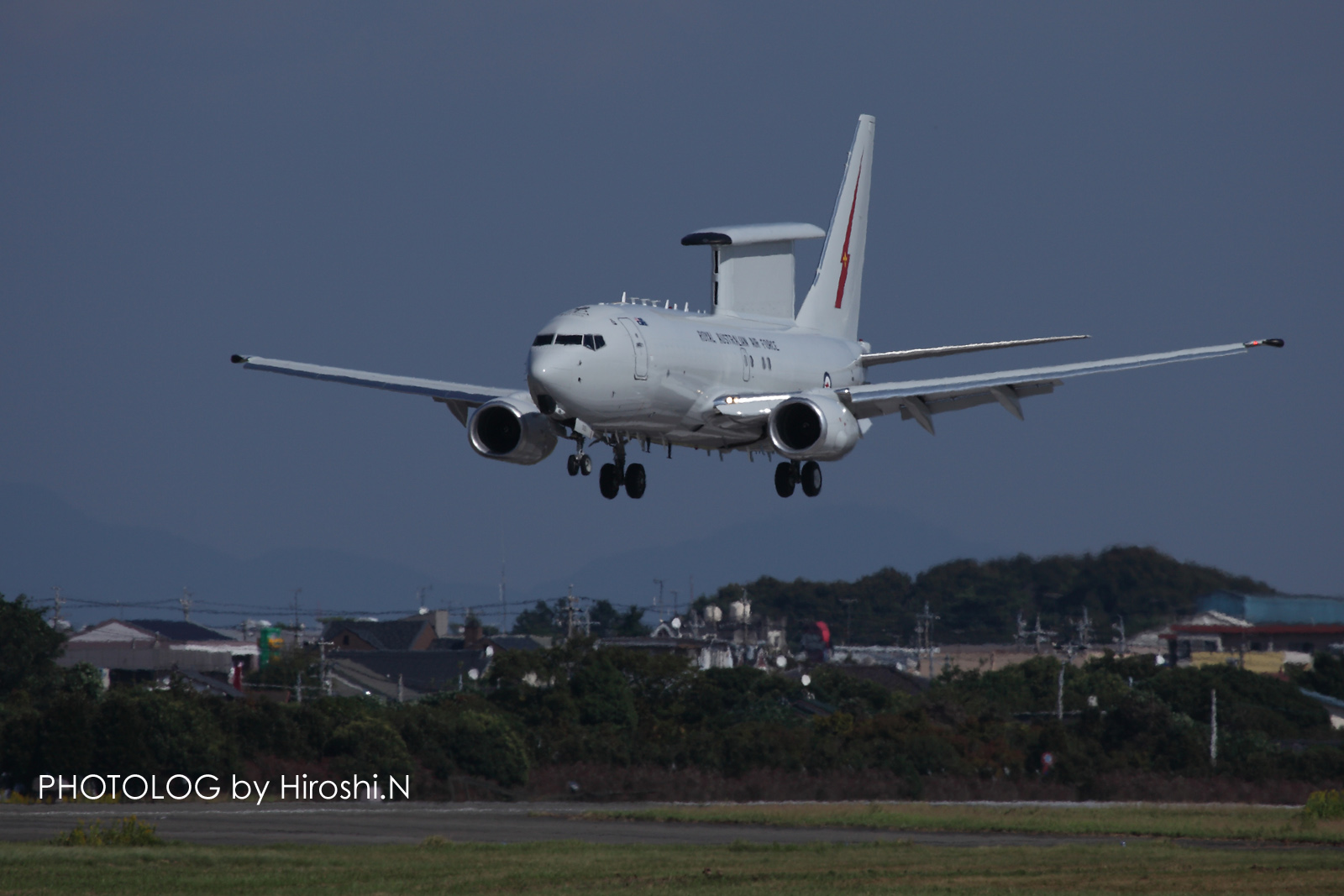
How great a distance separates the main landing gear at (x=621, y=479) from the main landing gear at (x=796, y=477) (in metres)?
4.37

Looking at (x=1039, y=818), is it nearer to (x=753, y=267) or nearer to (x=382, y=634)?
(x=753, y=267)

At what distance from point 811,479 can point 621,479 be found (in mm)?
5660

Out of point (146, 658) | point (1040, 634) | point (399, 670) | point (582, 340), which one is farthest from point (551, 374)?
point (399, 670)

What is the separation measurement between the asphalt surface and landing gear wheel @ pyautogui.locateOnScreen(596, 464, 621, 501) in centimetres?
1683

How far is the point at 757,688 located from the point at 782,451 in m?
56.6

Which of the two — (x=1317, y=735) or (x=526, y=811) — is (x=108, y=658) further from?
(x=1317, y=735)

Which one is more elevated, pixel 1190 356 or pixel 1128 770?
pixel 1190 356

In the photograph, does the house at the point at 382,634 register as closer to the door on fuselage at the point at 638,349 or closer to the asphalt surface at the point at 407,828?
the asphalt surface at the point at 407,828

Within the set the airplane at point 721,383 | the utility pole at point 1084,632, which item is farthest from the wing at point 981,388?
the utility pole at point 1084,632

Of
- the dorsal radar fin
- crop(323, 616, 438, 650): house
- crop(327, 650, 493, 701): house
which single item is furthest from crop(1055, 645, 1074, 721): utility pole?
crop(323, 616, 438, 650): house

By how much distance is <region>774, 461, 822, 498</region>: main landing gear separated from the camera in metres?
47.9

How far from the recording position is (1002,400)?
4781cm

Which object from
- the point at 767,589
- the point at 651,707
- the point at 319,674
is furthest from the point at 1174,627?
the point at 767,589

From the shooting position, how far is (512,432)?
4397cm
